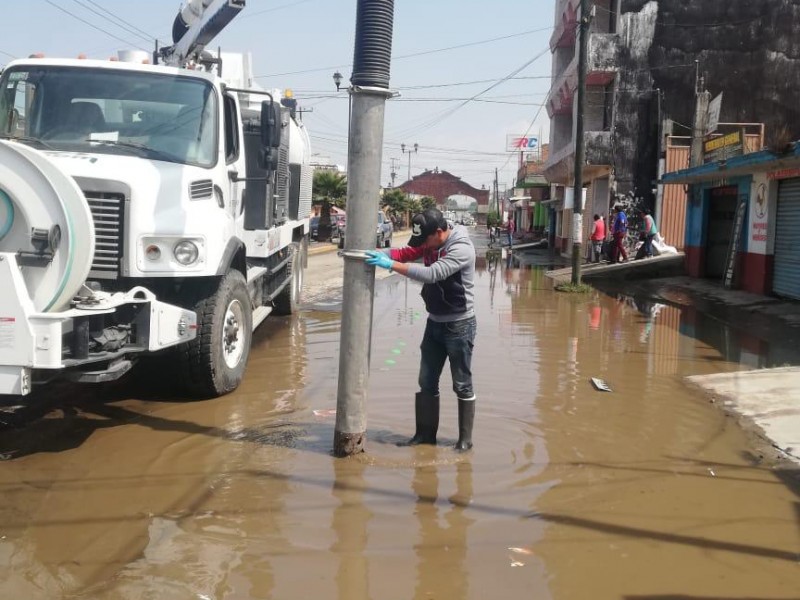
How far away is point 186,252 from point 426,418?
7.63 feet

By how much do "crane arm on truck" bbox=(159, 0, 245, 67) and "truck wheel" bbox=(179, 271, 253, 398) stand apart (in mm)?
3295

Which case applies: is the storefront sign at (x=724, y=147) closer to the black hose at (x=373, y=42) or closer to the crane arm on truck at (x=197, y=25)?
the crane arm on truck at (x=197, y=25)

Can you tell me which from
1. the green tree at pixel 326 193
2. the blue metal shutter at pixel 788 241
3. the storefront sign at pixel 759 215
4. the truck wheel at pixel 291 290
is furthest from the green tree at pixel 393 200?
the truck wheel at pixel 291 290

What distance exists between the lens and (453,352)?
18.4 ft

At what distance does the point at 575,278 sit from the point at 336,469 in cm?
1393

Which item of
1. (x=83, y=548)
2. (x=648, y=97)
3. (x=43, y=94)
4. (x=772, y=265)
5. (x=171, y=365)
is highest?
(x=648, y=97)

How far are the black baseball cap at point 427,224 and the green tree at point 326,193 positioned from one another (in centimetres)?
3693

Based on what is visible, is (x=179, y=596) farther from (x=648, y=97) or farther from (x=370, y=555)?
(x=648, y=97)

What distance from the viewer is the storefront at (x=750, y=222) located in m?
14.8

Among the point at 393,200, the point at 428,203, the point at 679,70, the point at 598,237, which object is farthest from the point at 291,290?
the point at 393,200

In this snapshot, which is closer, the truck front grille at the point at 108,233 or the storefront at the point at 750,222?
the truck front grille at the point at 108,233

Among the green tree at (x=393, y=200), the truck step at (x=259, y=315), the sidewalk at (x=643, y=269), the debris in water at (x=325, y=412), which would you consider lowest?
the debris in water at (x=325, y=412)

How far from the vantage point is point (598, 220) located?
2477 cm

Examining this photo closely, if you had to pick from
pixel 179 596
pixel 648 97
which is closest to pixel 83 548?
pixel 179 596
